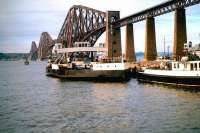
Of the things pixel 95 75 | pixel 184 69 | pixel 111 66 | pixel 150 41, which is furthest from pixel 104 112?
pixel 150 41

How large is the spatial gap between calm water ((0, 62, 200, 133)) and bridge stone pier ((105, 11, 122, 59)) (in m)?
75.5

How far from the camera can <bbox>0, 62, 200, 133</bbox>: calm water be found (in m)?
36.2

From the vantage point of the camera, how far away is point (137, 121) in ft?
126

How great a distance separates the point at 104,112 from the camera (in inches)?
1709

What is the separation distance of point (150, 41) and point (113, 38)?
37319mm

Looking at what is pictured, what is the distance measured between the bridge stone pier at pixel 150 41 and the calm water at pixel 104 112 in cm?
4185

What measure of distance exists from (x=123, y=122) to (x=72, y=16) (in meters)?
157

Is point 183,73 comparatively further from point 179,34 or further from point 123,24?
point 123,24

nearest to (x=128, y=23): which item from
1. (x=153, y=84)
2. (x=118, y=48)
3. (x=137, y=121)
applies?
(x=118, y=48)

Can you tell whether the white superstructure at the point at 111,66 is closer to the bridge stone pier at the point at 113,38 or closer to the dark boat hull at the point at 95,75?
the dark boat hull at the point at 95,75

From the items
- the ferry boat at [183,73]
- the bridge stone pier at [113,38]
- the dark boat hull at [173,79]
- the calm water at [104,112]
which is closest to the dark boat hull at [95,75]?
the dark boat hull at [173,79]


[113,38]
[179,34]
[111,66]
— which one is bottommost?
[111,66]

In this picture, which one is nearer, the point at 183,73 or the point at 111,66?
the point at 183,73

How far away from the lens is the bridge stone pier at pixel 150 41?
103125 millimetres
